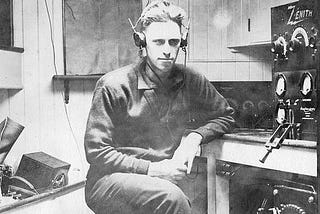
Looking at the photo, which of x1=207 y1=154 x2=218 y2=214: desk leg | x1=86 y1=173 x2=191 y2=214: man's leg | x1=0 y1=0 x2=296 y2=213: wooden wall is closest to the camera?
x1=86 y1=173 x2=191 y2=214: man's leg

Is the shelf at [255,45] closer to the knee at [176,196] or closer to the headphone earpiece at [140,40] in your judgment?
the headphone earpiece at [140,40]

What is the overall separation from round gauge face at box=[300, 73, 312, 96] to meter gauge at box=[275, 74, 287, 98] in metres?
0.07

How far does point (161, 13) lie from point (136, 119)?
10.9 inches

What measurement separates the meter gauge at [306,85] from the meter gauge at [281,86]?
0.21ft

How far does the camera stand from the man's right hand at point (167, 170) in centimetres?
117

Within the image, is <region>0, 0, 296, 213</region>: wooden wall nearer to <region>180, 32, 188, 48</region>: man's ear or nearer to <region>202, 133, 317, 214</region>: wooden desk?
<region>180, 32, 188, 48</region>: man's ear

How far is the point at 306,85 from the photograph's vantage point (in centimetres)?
125

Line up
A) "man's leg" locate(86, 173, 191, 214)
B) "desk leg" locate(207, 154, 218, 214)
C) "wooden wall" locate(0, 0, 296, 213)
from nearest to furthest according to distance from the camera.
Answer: "man's leg" locate(86, 173, 191, 214) < "wooden wall" locate(0, 0, 296, 213) < "desk leg" locate(207, 154, 218, 214)

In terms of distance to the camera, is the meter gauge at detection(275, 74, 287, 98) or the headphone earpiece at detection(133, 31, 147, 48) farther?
the meter gauge at detection(275, 74, 287, 98)

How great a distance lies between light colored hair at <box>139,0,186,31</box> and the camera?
117cm

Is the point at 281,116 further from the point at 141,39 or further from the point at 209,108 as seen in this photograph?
the point at 141,39

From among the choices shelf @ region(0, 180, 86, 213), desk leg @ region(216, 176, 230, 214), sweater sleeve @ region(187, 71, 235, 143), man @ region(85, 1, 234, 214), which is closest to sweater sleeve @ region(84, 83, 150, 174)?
man @ region(85, 1, 234, 214)

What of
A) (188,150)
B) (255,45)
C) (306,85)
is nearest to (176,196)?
(188,150)

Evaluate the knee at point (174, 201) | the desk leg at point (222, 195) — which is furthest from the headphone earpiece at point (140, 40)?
the desk leg at point (222, 195)
